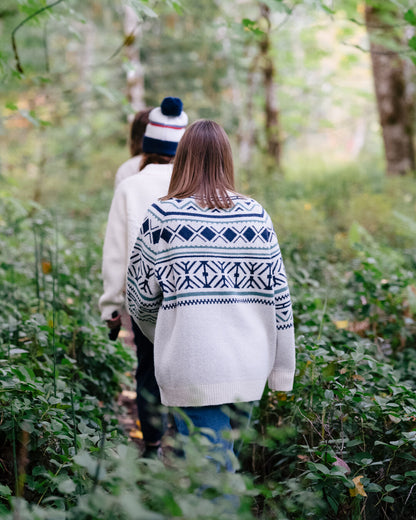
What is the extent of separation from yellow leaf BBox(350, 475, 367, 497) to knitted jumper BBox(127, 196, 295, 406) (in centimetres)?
59

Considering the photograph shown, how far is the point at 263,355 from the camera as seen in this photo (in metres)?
2.30

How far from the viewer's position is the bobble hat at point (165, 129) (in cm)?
322

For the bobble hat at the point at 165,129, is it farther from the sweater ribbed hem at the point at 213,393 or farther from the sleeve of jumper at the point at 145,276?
the sweater ribbed hem at the point at 213,393

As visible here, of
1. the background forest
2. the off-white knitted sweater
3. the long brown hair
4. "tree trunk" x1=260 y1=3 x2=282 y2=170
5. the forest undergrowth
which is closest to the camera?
the forest undergrowth

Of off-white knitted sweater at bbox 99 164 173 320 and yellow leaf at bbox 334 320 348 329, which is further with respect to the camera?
yellow leaf at bbox 334 320 348 329

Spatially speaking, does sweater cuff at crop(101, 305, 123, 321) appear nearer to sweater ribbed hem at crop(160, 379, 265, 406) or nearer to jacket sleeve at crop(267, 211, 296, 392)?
sweater ribbed hem at crop(160, 379, 265, 406)

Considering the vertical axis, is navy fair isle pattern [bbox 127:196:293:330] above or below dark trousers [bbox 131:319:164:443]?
above

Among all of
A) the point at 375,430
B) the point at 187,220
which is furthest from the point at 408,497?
the point at 187,220

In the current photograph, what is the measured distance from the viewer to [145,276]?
7.75 ft

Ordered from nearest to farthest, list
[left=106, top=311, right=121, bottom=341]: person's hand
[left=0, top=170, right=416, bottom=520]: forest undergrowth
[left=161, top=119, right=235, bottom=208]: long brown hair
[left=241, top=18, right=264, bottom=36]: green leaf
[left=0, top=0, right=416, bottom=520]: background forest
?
[left=0, top=170, right=416, bottom=520]: forest undergrowth, [left=0, top=0, right=416, bottom=520]: background forest, [left=161, top=119, right=235, bottom=208]: long brown hair, [left=106, top=311, right=121, bottom=341]: person's hand, [left=241, top=18, right=264, bottom=36]: green leaf

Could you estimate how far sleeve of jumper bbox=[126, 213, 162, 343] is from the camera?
2.32m

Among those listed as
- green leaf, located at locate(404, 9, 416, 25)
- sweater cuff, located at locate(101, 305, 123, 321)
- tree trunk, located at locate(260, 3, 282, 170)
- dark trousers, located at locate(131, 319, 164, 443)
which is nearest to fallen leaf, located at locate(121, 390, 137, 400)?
dark trousers, located at locate(131, 319, 164, 443)

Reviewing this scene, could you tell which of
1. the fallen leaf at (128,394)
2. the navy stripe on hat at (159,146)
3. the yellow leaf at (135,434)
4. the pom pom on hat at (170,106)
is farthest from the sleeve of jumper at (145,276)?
the fallen leaf at (128,394)

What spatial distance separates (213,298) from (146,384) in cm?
123
